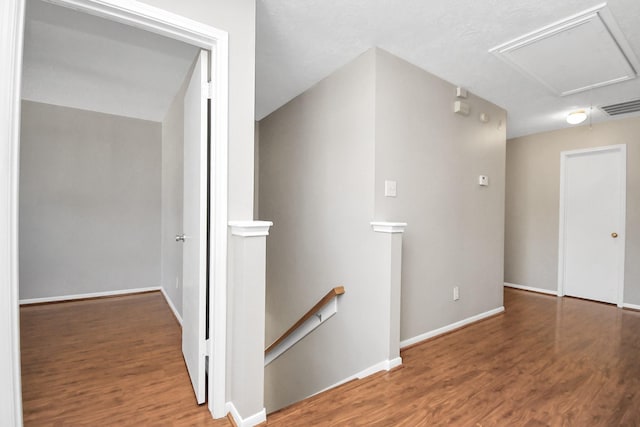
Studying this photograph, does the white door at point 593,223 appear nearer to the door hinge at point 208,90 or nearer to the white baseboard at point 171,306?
the door hinge at point 208,90

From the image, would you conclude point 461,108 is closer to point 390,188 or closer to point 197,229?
point 390,188

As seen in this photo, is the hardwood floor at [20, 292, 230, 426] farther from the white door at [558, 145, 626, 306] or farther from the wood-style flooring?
the white door at [558, 145, 626, 306]

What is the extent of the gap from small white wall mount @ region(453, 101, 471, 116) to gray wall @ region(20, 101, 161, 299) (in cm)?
394

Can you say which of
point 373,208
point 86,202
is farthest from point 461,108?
point 86,202

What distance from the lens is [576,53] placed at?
233cm

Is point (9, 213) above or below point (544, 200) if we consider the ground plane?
below

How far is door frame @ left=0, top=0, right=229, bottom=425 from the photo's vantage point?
1.13 meters

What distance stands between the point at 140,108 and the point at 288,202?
225 centimetres

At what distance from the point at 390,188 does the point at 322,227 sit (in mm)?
863

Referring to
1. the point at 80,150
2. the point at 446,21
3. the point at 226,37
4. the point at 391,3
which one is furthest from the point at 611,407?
the point at 80,150

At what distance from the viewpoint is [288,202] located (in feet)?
11.8

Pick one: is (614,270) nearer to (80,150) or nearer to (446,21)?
(446,21)

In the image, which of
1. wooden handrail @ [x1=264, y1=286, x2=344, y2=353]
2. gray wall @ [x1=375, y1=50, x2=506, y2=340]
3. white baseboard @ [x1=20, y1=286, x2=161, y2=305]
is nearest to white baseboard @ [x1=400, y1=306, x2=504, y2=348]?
gray wall @ [x1=375, y1=50, x2=506, y2=340]

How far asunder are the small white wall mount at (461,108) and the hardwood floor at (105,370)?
3169mm
